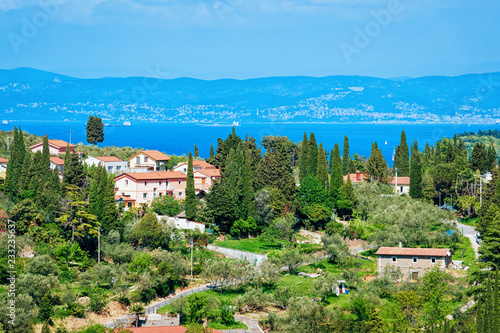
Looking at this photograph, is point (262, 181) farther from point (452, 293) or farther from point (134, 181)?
point (452, 293)

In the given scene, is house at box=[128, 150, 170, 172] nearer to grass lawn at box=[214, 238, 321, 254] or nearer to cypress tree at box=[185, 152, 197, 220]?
cypress tree at box=[185, 152, 197, 220]

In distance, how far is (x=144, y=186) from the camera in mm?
56438

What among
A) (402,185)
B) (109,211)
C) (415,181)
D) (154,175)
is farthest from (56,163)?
(402,185)

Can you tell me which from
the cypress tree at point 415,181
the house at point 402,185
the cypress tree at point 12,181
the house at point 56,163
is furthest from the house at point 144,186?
the house at point 402,185

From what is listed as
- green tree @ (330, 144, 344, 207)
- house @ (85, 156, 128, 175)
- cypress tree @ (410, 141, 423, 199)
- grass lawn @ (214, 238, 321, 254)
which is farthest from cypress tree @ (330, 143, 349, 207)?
house @ (85, 156, 128, 175)

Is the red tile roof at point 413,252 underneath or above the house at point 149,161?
underneath

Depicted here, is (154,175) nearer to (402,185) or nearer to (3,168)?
(3,168)

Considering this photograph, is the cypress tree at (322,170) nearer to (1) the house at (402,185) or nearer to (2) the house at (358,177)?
(1) the house at (402,185)

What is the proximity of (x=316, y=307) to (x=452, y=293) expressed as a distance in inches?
387

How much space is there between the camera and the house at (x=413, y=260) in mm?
42750

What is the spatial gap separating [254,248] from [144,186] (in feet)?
44.7

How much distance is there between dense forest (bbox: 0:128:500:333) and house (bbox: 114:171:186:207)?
3141mm

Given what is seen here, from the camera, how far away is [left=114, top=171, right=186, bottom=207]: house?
55781 millimetres

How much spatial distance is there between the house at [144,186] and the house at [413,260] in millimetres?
20302
